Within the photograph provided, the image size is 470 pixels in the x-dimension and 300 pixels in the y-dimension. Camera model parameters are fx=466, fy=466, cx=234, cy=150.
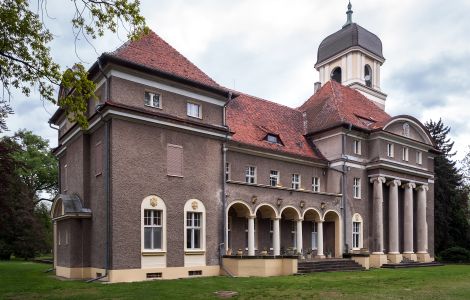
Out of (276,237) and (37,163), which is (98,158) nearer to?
(276,237)

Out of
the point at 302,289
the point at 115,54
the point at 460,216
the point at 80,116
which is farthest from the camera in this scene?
the point at 460,216

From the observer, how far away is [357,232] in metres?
32.0

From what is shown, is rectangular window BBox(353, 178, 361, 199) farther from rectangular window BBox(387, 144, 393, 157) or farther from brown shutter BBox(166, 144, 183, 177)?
brown shutter BBox(166, 144, 183, 177)

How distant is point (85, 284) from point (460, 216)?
3987 centimetres

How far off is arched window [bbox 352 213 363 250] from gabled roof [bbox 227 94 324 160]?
15.9 feet

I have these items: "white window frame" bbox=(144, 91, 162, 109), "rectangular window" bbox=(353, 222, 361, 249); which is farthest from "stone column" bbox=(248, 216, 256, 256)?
"rectangular window" bbox=(353, 222, 361, 249)

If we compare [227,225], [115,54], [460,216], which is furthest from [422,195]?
[115,54]

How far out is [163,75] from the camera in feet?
72.9

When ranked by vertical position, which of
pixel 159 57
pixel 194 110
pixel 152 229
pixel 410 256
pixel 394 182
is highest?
pixel 159 57

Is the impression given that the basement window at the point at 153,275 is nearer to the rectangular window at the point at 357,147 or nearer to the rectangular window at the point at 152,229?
the rectangular window at the point at 152,229

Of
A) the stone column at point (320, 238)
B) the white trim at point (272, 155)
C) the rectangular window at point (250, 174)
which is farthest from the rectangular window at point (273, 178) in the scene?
the stone column at point (320, 238)

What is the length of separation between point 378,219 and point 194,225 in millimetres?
15093

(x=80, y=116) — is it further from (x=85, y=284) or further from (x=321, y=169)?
(x=321, y=169)

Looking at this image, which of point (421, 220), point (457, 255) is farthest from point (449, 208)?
point (421, 220)
